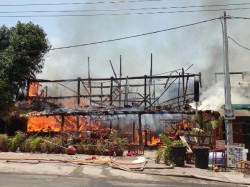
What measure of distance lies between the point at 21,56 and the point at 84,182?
2016 centimetres

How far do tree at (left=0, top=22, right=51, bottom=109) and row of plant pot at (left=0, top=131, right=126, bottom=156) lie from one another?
293 inches

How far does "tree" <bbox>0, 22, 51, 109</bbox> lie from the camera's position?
1155 inches

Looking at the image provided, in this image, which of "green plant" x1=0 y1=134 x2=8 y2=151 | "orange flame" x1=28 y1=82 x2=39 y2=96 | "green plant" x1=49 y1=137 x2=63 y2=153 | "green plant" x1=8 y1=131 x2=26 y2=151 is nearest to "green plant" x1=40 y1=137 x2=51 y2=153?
"green plant" x1=49 y1=137 x2=63 y2=153

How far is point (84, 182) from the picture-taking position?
1201 centimetres

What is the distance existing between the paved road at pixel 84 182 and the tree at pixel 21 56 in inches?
642

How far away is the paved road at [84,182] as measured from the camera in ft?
37.2

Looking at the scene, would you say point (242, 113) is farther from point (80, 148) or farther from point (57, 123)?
point (57, 123)

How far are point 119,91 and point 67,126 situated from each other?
203 inches

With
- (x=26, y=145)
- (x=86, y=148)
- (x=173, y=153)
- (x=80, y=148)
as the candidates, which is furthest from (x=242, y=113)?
(x=26, y=145)

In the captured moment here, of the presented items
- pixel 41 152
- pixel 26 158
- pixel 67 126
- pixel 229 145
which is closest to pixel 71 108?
pixel 67 126

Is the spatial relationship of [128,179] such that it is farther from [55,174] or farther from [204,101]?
[204,101]

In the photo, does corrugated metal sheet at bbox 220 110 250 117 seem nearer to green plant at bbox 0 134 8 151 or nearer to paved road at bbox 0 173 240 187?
paved road at bbox 0 173 240 187

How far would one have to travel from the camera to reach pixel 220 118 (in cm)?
2367

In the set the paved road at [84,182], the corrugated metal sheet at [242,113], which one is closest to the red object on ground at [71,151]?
the paved road at [84,182]
